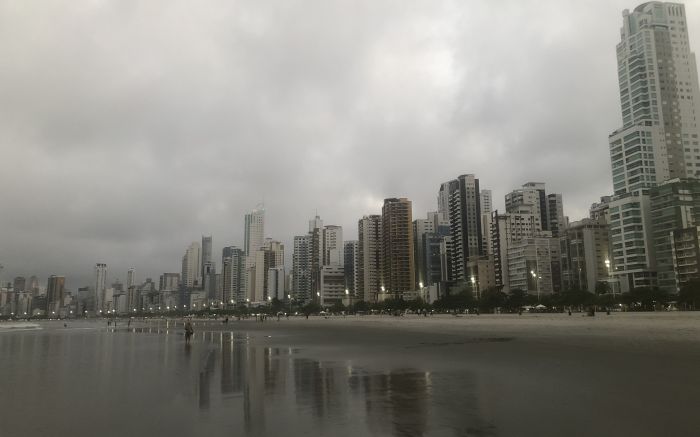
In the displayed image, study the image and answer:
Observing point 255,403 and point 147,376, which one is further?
point 147,376

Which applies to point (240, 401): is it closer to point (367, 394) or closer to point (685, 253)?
point (367, 394)

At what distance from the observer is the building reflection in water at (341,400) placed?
13.2 meters

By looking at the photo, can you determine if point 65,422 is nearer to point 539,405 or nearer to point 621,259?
point 539,405

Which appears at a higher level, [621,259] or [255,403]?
[621,259]

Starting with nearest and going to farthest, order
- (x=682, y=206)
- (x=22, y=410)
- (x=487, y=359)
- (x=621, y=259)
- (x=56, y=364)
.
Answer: (x=22, y=410) → (x=487, y=359) → (x=56, y=364) → (x=682, y=206) → (x=621, y=259)

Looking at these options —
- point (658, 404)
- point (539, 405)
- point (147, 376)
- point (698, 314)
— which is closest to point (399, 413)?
point (539, 405)

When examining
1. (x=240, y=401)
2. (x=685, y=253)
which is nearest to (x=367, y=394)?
(x=240, y=401)

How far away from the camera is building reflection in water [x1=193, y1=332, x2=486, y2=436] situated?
13156mm

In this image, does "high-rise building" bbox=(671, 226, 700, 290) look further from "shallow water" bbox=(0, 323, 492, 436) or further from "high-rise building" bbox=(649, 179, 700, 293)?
"shallow water" bbox=(0, 323, 492, 436)

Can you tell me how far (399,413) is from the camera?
14484 millimetres

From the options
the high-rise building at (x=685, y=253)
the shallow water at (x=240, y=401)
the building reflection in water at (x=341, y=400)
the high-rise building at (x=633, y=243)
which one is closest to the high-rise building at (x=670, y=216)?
the high-rise building at (x=633, y=243)

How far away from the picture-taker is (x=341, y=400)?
16.9 m

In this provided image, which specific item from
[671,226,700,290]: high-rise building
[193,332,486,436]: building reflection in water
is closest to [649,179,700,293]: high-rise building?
[671,226,700,290]: high-rise building

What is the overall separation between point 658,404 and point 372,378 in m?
11.5
